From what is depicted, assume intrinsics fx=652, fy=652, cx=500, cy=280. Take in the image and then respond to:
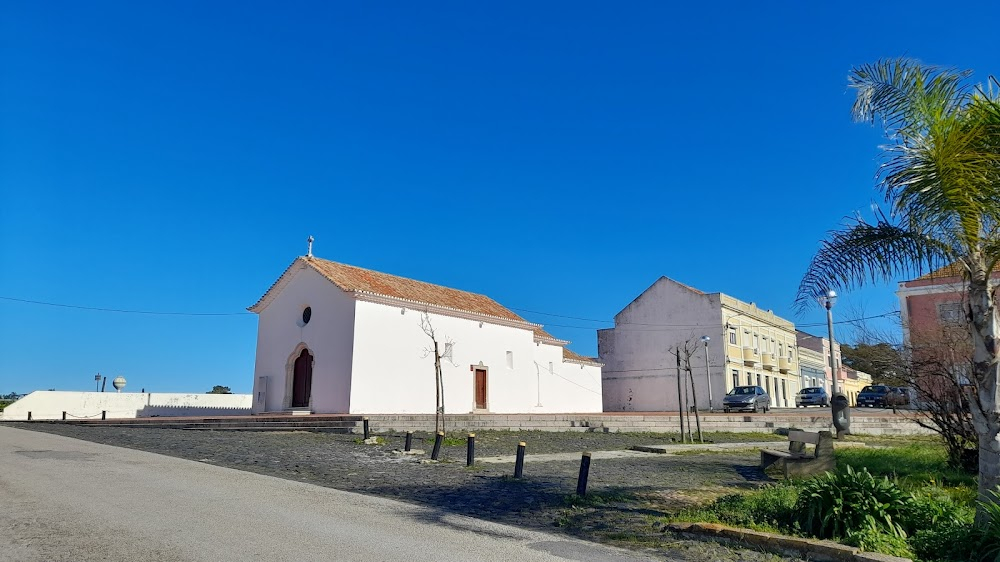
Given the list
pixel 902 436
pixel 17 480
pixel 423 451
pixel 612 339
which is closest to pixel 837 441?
pixel 902 436

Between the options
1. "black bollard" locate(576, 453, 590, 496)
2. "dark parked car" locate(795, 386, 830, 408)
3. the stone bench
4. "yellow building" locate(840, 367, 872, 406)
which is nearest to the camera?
"black bollard" locate(576, 453, 590, 496)

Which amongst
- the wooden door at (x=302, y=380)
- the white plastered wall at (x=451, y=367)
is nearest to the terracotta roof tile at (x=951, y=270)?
the white plastered wall at (x=451, y=367)

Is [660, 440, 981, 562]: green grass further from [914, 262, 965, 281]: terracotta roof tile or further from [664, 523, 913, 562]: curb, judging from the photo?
[914, 262, 965, 281]: terracotta roof tile

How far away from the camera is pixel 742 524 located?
731 centimetres

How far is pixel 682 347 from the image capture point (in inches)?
1795

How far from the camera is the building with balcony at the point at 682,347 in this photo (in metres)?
44.9

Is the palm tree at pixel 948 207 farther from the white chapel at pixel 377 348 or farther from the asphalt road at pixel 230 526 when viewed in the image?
the white chapel at pixel 377 348

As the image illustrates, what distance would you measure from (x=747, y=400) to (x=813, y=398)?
1134cm

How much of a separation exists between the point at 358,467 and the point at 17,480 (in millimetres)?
5592

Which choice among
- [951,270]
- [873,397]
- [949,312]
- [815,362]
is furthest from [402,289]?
[815,362]

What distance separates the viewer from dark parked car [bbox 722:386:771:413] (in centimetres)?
3644

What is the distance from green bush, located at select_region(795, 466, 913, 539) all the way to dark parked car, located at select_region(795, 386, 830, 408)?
4130 cm

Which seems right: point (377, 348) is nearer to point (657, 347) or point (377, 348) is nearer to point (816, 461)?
point (816, 461)

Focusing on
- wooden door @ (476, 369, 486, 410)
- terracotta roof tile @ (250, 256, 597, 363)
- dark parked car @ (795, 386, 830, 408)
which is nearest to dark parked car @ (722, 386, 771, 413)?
dark parked car @ (795, 386, 830, 408)
